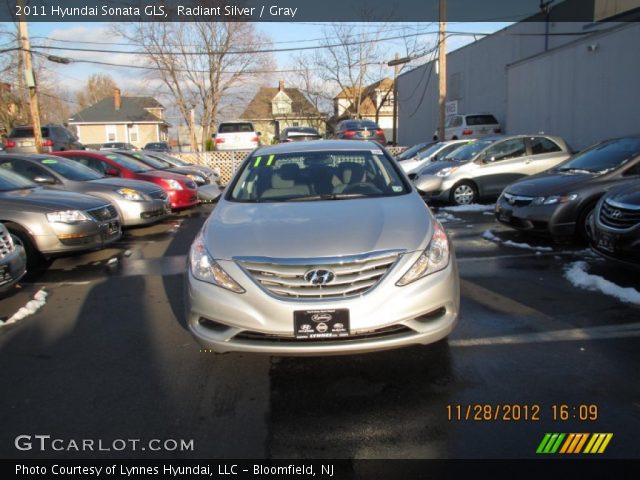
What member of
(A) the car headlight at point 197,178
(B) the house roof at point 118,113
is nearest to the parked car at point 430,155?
(A) the car headlight at point 197,178

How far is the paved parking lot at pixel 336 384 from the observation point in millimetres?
2922

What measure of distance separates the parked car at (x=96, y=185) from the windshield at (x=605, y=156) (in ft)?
22.9

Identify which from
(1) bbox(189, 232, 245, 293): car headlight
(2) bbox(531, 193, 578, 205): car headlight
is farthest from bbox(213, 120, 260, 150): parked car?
(1) bbox(189, 232, 245, 293): car headlight

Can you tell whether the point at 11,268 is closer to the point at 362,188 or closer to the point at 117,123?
the point at 362,188

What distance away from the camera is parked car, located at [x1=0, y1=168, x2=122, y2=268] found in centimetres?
664

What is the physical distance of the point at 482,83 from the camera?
2461cm

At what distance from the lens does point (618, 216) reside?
5.30 meters

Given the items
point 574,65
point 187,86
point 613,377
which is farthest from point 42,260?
point 187,86

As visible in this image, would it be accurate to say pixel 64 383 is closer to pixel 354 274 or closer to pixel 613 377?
pixel 354 274

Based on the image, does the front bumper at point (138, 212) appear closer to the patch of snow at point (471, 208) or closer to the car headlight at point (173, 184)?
the car headlight at point (173, 184)

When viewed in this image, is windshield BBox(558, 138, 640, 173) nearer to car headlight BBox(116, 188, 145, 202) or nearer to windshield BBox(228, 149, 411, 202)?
windshield BBox(228, 149, 411, 202)

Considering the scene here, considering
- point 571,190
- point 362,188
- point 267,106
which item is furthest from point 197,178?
point 267,106

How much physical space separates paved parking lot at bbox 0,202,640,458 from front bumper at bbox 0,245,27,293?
41cm

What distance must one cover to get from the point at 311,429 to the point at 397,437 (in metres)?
0.49
